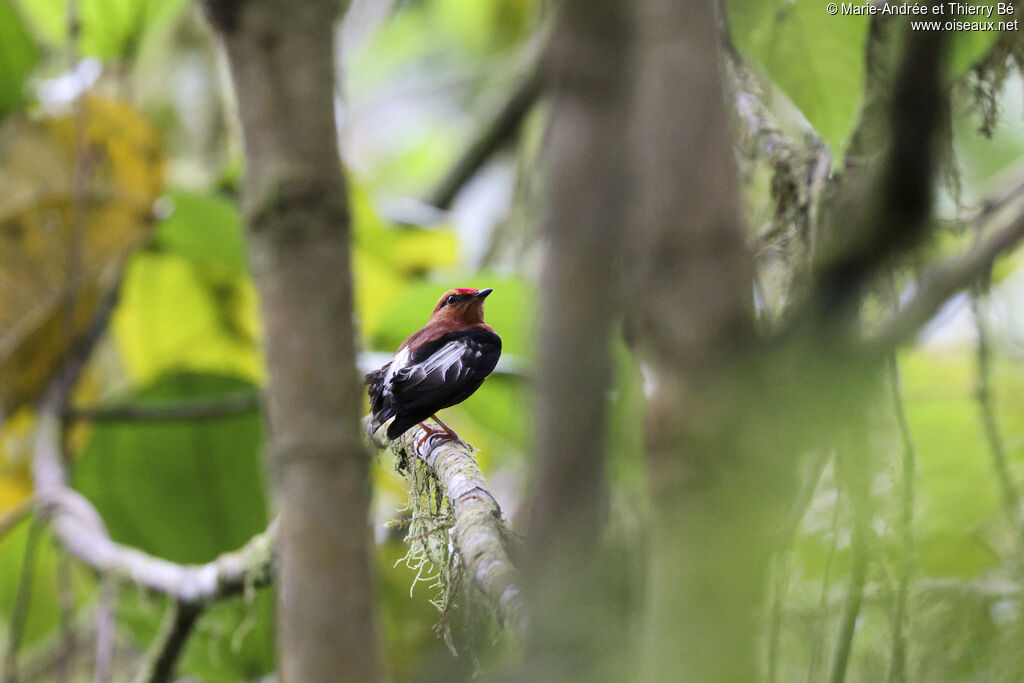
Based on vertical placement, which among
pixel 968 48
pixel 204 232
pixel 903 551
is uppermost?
pixel 204 232

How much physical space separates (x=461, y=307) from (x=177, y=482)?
113cm

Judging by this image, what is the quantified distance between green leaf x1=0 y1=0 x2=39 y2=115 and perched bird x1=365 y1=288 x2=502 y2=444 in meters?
1.88

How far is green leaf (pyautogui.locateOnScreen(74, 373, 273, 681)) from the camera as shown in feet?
5.86

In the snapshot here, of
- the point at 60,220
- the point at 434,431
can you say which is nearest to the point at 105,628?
the point at 434,431

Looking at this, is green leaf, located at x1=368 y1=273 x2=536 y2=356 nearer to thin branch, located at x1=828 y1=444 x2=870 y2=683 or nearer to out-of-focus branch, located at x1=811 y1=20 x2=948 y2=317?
thin branch, located at x1=828 y1=444 x2=870 y2=683

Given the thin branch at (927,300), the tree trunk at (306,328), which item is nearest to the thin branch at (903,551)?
the thin branch at (927,300)

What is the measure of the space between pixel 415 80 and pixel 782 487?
4586 millimetres

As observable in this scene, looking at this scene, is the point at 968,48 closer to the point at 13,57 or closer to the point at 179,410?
the point at 179,410

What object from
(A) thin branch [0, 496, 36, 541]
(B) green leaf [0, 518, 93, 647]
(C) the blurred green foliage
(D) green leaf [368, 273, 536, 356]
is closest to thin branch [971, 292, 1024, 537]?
(C) the blurred green foliage

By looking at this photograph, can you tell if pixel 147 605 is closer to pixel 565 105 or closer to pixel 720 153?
pixel 565 105

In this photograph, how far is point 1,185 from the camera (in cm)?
223

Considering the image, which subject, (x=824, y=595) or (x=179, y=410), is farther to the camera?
(x=179, y=410)

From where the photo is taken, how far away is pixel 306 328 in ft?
1.90

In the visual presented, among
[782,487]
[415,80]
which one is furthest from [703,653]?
[415,80]
